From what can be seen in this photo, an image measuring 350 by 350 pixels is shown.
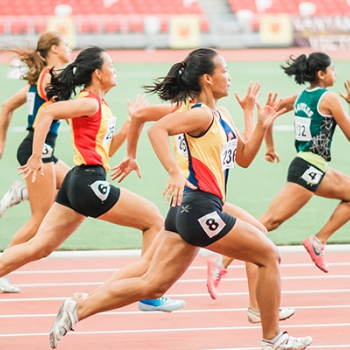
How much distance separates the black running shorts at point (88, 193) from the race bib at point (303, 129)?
2014 mm

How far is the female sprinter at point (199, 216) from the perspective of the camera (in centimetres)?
465

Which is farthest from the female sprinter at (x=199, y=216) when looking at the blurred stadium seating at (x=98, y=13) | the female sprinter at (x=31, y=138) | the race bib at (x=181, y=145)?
the blurred stadium seating at (x=98, y=13)

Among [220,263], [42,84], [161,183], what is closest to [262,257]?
[220,263]

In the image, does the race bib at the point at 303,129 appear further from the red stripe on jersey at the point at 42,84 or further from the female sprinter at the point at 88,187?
the red stripe on jersey at the point at 42,84

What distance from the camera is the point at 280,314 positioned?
18.5 ft

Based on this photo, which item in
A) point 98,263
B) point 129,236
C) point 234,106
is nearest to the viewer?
point 98,263

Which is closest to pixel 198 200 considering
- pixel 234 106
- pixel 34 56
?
pixel 34 56

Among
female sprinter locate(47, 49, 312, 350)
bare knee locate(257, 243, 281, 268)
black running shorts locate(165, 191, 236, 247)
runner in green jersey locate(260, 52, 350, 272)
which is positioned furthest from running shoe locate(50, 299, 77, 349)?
runner in green jersey locate(260, 52, 350, 272)

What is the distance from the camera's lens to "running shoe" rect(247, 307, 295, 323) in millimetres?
5656

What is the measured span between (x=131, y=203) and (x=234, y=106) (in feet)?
42.6

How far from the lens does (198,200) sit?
4715 mm

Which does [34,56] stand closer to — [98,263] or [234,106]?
[98,263]

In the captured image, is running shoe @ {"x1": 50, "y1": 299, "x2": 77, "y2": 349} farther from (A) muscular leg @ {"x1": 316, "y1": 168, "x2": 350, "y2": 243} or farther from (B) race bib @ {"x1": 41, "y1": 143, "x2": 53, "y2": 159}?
(A) muscular leg @ {"x1": 316, "y1": 168, "x2": 350, "y2": 243}

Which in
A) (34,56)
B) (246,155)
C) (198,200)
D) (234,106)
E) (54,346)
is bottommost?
(54,346)
